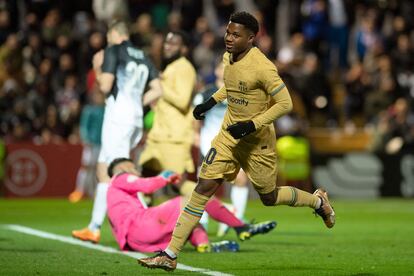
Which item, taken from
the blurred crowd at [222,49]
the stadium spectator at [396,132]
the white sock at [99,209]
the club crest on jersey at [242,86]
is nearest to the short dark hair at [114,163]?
the white sock at [99,209]

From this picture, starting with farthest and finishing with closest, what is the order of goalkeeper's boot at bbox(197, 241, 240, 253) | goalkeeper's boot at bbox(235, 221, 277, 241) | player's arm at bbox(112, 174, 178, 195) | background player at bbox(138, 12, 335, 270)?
goalkeeper's boot at bbox(235, 221, 277, 241)
goalkeeper's boot at bbox(197, 241, 240, 253)
player's arm at bbox(112, 174, 178, 195)
background player at bbox(138, 12, 335, 270)

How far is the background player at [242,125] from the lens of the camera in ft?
31.2

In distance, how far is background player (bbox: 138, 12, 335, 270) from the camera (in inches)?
374

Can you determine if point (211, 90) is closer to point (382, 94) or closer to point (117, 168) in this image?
point (117, 168)

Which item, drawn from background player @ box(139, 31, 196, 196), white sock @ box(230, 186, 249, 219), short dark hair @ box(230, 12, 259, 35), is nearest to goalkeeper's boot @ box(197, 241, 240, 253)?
background player @ box(139, 31, 196, 196)

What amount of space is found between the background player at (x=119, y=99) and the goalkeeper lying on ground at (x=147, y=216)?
0.69 metres

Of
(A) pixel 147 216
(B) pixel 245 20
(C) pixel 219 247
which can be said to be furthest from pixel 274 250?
(B) pixel 245 20

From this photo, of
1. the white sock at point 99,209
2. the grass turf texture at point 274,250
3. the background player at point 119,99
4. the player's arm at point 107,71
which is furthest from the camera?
the white sock at point 99,209

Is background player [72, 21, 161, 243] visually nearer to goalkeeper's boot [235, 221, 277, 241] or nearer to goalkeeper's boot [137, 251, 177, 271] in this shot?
goalkeeper's boot [235, 221, 277, 241]

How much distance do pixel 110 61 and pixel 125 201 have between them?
1818 mm

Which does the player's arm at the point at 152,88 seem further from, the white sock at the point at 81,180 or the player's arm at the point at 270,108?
the white sock at the point at 81,180

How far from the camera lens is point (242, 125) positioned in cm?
938

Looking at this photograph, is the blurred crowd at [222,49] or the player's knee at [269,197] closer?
the player's knee at [269,197]

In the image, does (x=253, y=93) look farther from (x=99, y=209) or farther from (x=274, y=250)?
(x=99, y=209)
